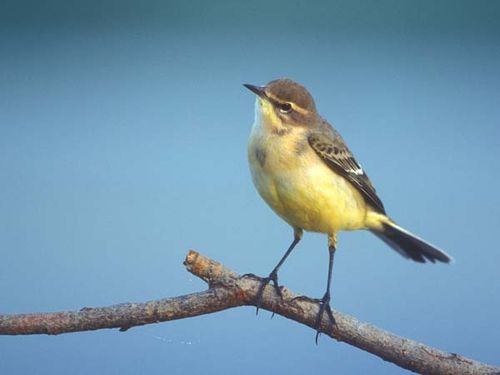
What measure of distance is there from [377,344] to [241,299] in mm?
434

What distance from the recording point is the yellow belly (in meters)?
2.54

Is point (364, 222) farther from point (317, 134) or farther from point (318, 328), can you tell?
point (318, 328)

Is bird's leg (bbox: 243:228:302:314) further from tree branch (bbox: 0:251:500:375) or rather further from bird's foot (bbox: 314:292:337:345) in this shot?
bird's foot (bbox: 314:292:337:345)

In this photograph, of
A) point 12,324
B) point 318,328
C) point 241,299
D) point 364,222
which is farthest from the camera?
point 364,222

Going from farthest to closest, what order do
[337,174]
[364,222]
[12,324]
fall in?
1. [364,222]
2. [337,174]
3. [12,324]

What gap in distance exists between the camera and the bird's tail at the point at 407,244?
3084 millimetres

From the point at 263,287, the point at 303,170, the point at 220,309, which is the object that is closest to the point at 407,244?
the point at 303,170

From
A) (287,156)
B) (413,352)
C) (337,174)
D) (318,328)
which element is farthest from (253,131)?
(413,352)

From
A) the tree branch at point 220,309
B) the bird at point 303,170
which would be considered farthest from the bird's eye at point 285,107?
the tree branch at point 220,309

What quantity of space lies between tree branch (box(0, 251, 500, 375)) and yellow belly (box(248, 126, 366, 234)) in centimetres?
41

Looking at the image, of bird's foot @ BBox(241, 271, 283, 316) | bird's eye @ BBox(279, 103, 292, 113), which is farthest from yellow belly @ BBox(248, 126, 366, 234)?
bird's foot @ BBox(241, 271, 283, 316)

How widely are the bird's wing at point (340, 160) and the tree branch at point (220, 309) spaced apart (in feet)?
2.25

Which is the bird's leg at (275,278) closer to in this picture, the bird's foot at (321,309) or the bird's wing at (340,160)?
the bird's foot at (321,309)

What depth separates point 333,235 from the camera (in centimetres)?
284
